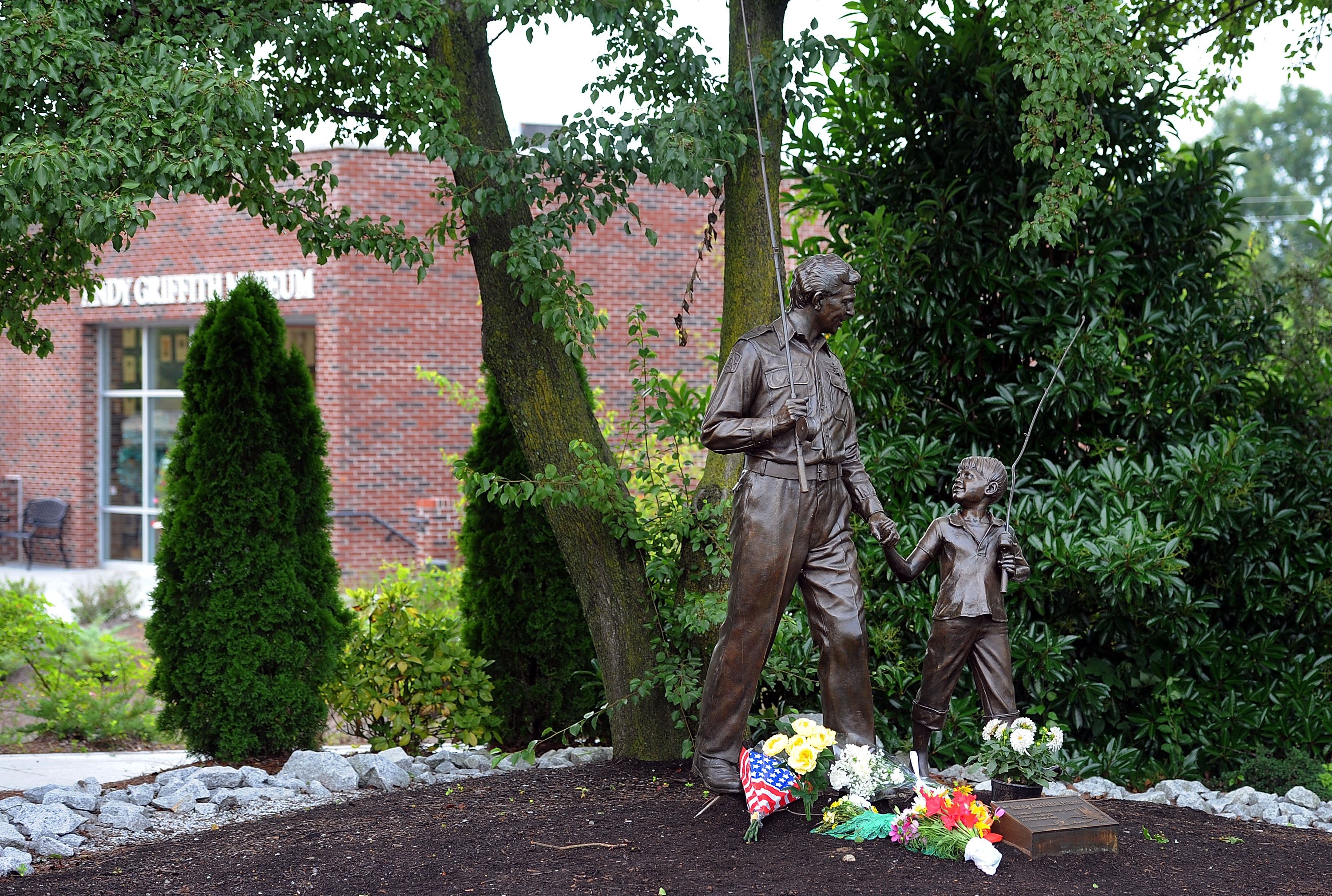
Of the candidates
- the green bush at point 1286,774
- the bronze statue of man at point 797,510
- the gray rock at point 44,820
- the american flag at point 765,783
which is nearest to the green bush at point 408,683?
the gray rock at point 44,820

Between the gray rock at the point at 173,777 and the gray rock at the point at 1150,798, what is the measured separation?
4.43m

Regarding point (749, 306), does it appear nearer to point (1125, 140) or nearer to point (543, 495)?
point (543, 495)

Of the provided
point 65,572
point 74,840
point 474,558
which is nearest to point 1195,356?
point 474,558

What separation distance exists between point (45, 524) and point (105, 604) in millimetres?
5790

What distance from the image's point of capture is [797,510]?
4.74 m

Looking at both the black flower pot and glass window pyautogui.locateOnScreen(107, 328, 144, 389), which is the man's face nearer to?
the black flower pot

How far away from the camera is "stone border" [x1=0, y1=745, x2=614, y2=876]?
523cm

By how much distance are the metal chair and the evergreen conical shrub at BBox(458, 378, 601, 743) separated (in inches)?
528

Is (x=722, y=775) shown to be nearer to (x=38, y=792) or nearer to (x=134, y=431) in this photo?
(x=38, y=792)

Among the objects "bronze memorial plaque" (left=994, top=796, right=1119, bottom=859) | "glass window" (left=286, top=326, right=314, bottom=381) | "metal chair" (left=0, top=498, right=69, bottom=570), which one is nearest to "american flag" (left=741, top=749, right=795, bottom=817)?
"bronze memorial plaque" (left=994, top=796, right=1119, bottom=859)

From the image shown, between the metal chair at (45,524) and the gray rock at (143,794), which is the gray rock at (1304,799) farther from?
the metal chair at (45,524)

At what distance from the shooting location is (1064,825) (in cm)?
445

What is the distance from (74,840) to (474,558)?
264cm

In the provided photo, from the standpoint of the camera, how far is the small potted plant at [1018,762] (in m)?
4.71
